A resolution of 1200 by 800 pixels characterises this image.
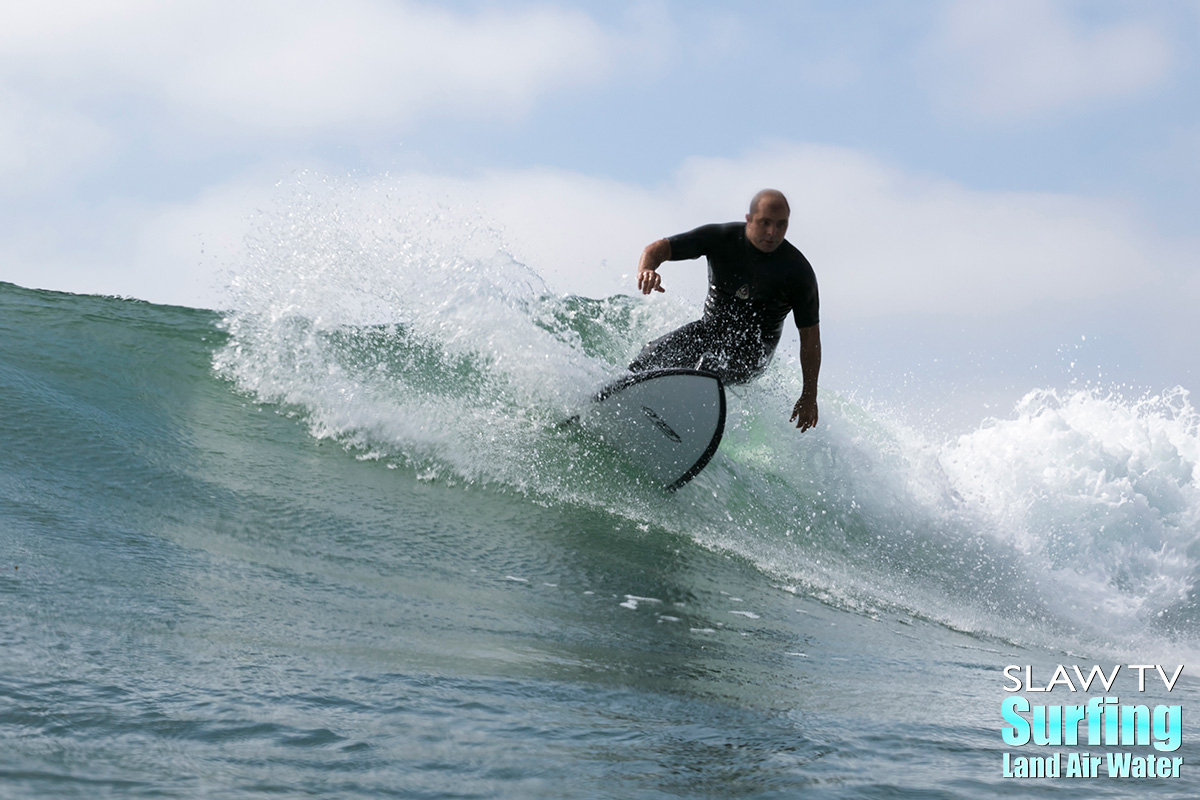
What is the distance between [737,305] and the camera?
6504 millimetres

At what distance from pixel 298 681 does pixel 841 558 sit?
4.72 metres

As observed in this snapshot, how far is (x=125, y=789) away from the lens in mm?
1830

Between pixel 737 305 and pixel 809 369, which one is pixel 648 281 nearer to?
pixel 737 305

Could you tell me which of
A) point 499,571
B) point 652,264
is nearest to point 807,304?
point 652,264

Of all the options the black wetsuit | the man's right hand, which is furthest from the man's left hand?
the man's right hand

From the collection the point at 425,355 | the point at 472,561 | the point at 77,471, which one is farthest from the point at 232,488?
the point at 425,355

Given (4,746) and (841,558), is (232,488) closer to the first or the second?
(4,746)

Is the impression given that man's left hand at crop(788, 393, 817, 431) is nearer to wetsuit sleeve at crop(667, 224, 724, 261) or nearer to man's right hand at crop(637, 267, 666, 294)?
wetsuit sleeve at crop(667, 224, 724, 261)

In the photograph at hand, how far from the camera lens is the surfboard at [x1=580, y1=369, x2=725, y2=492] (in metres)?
6.47

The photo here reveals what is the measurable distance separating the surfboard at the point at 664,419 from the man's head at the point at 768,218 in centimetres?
100

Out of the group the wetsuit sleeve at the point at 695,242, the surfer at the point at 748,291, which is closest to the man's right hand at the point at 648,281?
the surfer at the point at 748,291

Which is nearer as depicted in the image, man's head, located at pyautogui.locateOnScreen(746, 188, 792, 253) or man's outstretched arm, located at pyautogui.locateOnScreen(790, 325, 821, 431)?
man's head, located at pyautogui.locateOnScreen(746, 188, 792, 253)

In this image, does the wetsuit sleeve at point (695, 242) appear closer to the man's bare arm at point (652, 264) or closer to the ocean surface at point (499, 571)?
the man's bare arm at point (652, 264)

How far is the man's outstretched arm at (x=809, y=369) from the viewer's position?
6273mm
